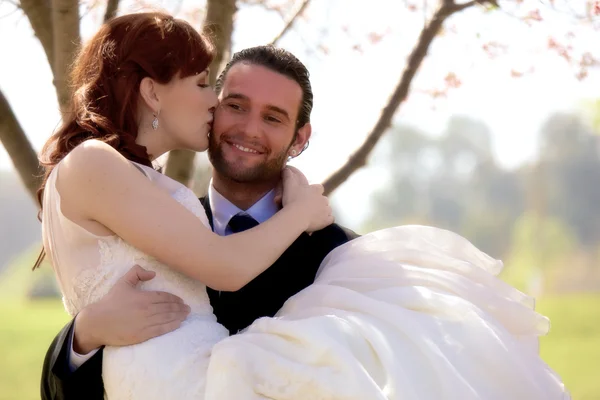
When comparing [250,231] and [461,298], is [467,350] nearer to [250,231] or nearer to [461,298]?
[461,298]

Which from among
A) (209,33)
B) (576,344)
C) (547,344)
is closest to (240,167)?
(209,33)

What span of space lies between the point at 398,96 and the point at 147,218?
74.3 inches

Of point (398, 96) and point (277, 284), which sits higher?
point (398, 96)

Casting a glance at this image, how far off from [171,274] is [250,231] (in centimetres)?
27

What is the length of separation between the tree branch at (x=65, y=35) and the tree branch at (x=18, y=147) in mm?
261

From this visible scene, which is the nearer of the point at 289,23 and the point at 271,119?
the point at 271,119

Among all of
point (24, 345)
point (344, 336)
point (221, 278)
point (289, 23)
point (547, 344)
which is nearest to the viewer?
point (344, 336)

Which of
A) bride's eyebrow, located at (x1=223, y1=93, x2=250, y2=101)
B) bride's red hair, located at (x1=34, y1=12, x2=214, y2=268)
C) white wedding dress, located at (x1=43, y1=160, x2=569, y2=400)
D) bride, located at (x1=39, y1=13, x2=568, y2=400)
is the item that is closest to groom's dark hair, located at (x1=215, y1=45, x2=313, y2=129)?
bride's eyebrow, located at (x1=223, y1=93, x2=250, y2=101)

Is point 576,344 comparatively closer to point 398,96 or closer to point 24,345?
point 24,345

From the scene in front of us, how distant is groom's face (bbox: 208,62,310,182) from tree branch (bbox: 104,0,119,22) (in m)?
0.54

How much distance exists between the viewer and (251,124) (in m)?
3.44

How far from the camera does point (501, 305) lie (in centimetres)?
264

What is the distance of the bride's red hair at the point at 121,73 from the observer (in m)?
2.58

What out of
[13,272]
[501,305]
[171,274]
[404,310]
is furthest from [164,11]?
[13,272]
